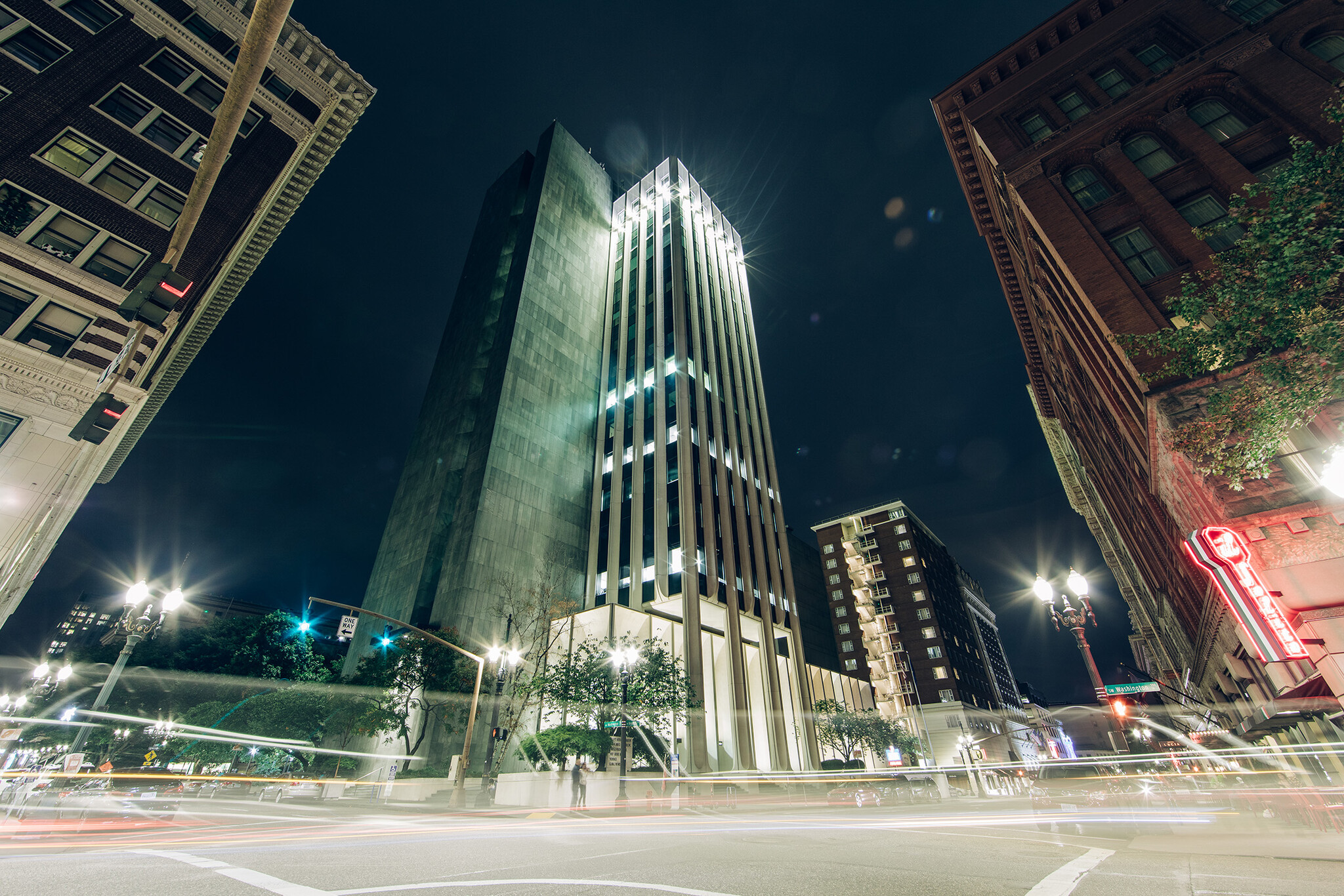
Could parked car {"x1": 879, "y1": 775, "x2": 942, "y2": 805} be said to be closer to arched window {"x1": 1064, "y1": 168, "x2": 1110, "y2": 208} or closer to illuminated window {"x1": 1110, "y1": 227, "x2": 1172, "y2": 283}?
illuminated window {"x1": 1110, "y1": 227, "x2": 1172, "y2": 283}

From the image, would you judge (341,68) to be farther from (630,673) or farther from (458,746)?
(458,746)

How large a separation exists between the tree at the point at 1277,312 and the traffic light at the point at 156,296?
19715 mm

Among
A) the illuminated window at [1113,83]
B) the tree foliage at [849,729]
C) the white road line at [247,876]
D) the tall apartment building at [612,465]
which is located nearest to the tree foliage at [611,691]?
the tall apartment building at [612,465]

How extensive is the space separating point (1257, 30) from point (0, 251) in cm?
6272

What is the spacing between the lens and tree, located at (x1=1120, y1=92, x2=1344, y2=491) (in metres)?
11.3

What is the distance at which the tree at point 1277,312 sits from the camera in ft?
37.2

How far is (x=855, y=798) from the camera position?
3641 cm

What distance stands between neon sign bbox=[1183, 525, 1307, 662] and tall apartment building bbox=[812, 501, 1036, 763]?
3219 inches

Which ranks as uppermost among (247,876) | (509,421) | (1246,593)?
(509,421)

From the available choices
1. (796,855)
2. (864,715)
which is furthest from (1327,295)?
(864,715)

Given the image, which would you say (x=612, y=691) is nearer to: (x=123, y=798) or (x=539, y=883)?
(x=123, y=798)

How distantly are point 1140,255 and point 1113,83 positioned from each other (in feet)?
50.9

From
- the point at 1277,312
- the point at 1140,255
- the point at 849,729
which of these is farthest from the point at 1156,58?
the point at 849,729

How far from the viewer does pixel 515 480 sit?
189ft
